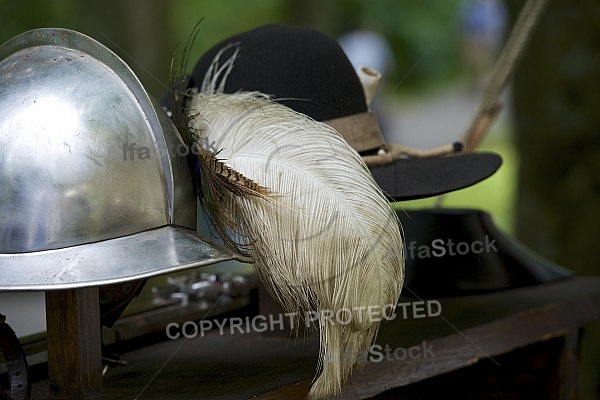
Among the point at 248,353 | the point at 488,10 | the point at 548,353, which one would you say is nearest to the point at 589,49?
the point at 548,353

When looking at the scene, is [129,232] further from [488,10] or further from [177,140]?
[488,10]

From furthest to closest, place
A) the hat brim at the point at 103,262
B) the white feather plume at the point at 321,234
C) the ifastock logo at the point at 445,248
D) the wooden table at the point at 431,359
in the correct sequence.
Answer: the ifastock logo at the point at 445,248 → the wooden table at the point at 431,359 → the white feather plume at the point at 321,234 → the hat brim at the point at 103,262

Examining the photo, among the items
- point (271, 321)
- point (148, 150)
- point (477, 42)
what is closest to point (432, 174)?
point (271, 321)

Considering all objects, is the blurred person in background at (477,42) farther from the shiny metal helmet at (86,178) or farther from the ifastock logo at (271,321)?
the shiny metal helmet at (86,178)

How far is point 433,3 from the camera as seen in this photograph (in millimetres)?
10961

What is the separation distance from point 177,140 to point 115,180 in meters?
0.13

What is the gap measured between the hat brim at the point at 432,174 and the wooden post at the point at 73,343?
0.48 metres

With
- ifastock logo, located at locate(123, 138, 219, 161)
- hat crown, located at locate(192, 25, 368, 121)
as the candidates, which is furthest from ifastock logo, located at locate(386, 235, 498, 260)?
ifastock logo, located at locate(123, 138, 219, 161)

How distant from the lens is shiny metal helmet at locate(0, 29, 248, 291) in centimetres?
111

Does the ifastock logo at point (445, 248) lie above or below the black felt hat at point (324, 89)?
below

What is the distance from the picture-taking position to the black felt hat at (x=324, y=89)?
1.53m

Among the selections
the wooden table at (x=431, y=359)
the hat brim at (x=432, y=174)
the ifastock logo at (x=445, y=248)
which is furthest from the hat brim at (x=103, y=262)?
the ifastock logo at (x=445, y=248)

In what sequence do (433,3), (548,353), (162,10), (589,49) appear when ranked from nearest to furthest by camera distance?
(548,353) < (589,49) < (162,10) < (433,3)

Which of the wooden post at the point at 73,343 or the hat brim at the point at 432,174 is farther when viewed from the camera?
the hat brim at the point at 432,174
